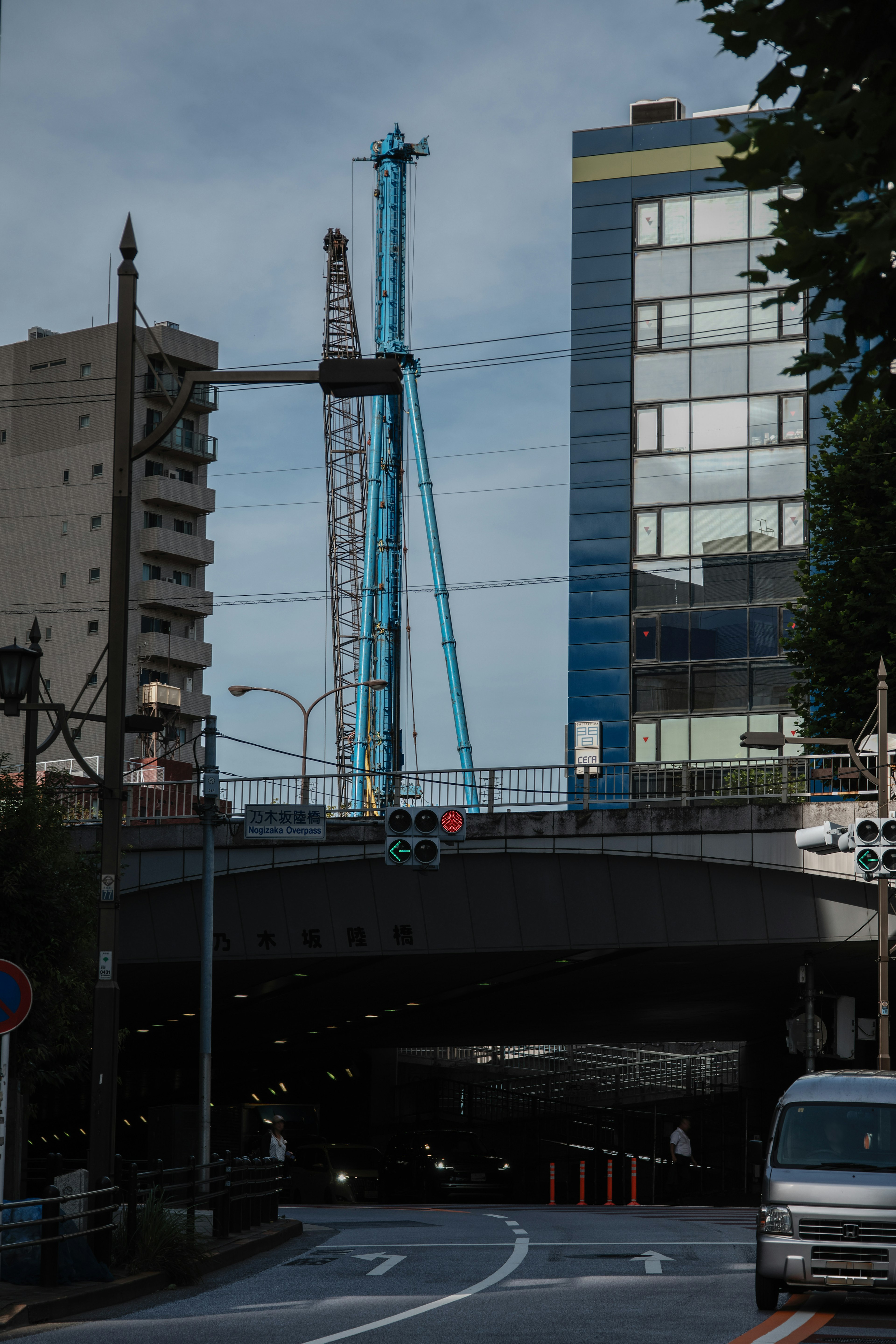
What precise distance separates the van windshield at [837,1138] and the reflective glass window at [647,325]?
59.5 m

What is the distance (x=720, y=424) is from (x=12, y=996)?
59695 millimetres

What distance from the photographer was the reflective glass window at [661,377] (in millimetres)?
70250

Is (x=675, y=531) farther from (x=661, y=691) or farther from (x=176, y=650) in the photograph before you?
(x=176, y=650)

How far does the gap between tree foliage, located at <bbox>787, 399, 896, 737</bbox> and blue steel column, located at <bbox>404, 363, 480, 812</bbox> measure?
4096cm

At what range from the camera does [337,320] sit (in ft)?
346

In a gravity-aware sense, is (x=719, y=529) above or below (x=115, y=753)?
above

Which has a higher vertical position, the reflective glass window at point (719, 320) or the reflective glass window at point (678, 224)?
the reflective glass window at point (678, 224)

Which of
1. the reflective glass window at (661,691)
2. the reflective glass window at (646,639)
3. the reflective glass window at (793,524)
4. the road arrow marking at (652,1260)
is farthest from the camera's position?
the reflective glass window at (646,639)

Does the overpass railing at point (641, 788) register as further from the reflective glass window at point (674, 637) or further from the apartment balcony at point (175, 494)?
the apartment balcony at point (175, 494)

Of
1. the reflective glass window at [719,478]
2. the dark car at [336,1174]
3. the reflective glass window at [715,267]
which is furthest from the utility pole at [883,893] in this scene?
the reflective glass window at [715,267]

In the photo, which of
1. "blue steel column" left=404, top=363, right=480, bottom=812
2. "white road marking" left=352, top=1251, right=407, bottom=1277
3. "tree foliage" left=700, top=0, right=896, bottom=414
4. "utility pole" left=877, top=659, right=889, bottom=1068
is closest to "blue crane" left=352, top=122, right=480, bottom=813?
"blue steel column" left=404, top=363, right=480, bottom=812

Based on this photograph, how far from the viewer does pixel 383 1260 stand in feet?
60.8

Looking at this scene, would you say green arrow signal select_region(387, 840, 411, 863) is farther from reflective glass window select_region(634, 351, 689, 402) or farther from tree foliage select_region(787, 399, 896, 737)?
reflective glass window select_region(634, 351, 689, 402)

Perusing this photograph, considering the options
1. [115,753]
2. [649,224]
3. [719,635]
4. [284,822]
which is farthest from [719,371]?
[115,753]
